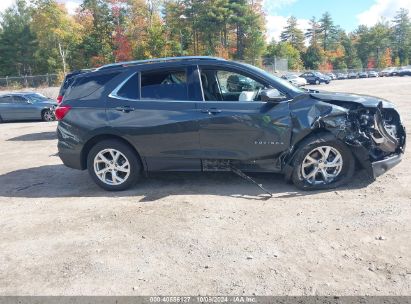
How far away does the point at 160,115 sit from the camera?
5.30m

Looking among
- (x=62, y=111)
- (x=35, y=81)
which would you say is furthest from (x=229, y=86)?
(x=35, y=81)

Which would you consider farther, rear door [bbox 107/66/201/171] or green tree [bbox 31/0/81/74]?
green tree [bbox 31/0/81/74]

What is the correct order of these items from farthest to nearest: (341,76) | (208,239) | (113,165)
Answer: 1. (341,76)
2. (113,165)
3. (208,239)

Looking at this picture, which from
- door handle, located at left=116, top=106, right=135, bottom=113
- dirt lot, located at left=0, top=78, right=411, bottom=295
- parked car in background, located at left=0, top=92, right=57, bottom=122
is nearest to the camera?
dirt lot, located at left=0, top=78, right=411, bottom=295

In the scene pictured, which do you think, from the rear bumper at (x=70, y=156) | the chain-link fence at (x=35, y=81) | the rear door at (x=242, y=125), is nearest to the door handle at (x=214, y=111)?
the rear door at (x=242, y=125)

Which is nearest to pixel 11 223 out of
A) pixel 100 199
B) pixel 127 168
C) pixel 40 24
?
pixel 100 199

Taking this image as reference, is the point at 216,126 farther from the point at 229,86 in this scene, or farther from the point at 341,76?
the point at 341,76

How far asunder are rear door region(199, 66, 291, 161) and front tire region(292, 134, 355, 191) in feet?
1.02

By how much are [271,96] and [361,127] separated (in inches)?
51.2

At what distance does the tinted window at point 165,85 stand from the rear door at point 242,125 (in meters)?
0.30

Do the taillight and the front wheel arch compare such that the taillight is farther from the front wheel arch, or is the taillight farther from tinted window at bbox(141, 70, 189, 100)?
the front wheel arch

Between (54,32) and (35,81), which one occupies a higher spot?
(54,32)

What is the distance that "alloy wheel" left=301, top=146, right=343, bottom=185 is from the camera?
510cm

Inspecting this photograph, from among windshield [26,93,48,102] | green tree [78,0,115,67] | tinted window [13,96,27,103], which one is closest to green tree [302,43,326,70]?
green tree [78,0,115,67]
